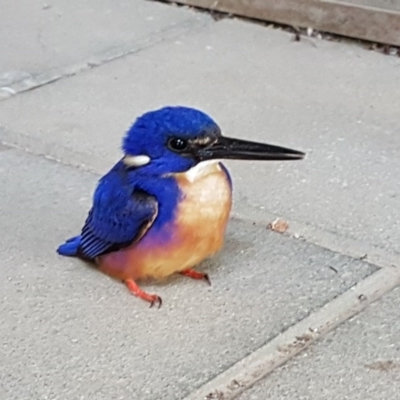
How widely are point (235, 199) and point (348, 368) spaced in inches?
35.6

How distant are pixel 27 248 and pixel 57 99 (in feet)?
3.80

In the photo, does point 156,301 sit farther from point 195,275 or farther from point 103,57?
point 103,57

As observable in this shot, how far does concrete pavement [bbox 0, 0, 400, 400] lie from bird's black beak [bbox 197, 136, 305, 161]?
0.34m

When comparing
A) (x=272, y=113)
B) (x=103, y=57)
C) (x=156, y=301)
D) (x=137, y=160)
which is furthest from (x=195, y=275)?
(x=103, y=57)

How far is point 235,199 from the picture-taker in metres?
2.96

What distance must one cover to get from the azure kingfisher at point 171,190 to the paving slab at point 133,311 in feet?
0.43

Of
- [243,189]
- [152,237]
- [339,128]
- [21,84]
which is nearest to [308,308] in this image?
[152,237]

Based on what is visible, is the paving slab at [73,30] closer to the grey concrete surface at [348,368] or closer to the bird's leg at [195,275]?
the bird's leg at [195,275]

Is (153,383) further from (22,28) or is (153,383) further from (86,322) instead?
(22,28)

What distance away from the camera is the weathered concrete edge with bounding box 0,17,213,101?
3.83 m

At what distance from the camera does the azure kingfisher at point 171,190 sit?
2291mm

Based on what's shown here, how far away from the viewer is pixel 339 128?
3.49m

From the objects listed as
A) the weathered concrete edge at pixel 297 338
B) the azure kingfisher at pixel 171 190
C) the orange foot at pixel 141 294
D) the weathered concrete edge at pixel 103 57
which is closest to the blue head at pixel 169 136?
the azure kingfisher at pixel 171 190

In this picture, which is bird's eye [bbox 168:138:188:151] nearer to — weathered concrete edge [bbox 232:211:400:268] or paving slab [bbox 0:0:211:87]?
weathered concrete edge [bbox 232:211:400:268]
